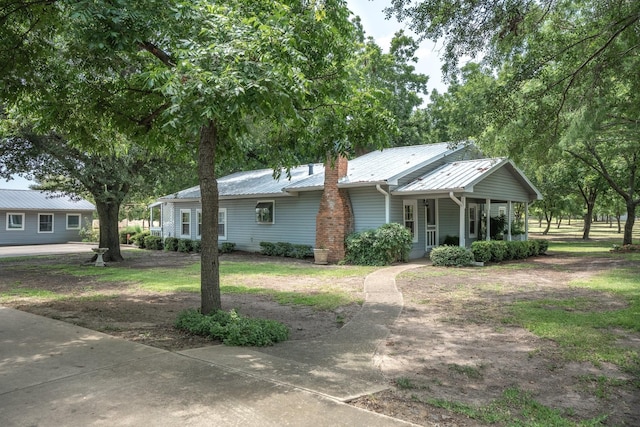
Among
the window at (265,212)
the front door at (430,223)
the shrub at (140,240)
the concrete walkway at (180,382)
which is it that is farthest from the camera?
the shrub at (140,240)

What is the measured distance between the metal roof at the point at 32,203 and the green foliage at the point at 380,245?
24441 millimetres

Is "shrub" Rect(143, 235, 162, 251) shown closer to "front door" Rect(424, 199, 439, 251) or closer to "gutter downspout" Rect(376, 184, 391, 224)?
"gutter downspout" Rect(376, 184, 391, 224)

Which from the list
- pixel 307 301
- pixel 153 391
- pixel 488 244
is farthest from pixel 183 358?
pixel 488 244

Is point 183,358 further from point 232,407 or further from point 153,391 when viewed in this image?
point 232,407

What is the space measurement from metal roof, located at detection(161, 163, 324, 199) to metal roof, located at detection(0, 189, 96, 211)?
44.8 feet

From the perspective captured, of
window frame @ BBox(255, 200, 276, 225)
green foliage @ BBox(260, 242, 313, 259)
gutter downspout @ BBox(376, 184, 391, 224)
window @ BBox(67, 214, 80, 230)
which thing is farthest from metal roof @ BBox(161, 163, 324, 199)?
window @ BBox(67, 214, 80, 230)

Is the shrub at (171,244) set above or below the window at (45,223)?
below

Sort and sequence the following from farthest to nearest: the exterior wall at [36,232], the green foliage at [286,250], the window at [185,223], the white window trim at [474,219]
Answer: the exterior wall at [36,232] → the window at [185,223] → the white window trim at [474,219] → the green foliage at [286,250]

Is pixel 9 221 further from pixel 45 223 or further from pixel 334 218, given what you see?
pixel 334 218

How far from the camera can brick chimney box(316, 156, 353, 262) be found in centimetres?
1688

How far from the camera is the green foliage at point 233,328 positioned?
5828 mm

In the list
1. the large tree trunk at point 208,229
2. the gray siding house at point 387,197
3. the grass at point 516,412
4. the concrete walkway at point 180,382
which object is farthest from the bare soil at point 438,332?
the gray siding house at point 387,197

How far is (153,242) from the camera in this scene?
85.7 feet

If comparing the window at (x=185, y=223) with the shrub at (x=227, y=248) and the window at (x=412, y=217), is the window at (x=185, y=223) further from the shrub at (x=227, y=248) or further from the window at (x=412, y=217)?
the window at (x=412, y=217)
